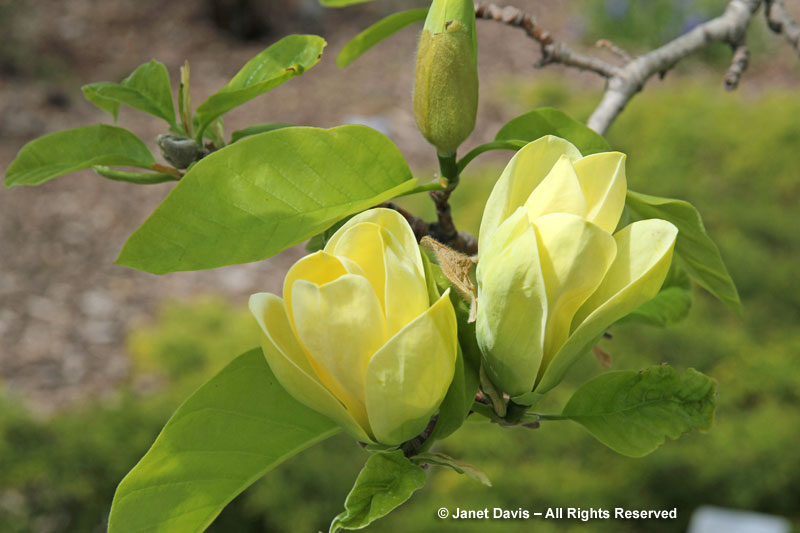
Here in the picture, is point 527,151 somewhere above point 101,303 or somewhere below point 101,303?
above

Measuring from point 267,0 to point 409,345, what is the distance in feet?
16.9

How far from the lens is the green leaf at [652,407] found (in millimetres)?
523

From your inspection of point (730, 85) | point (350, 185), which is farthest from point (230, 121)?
point (350, 185)

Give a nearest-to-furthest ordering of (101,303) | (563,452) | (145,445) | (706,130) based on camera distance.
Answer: (145,445) < (563,452) < (101,303) < (706,130)

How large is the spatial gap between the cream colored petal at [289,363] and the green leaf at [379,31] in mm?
454

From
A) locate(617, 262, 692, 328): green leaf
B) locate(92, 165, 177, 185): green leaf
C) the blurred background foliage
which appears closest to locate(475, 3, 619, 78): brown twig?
locate(617, 262, 692, 328): green leaf

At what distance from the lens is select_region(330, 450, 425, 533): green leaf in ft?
1.37

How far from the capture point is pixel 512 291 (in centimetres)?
44

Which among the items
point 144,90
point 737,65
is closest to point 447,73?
point 144,90

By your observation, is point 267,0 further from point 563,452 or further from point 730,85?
point 730,85

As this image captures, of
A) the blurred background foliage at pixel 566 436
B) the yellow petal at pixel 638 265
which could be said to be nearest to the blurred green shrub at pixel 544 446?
the blurred background foliage at pixel 566 436

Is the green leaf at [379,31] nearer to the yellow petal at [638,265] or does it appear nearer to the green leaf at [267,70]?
the green leaf at [267,70]

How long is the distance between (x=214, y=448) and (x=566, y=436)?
210 centimetres

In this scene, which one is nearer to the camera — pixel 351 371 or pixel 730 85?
pixel 351 371
